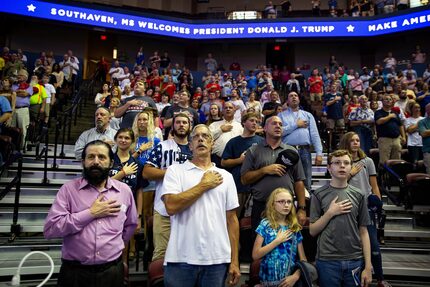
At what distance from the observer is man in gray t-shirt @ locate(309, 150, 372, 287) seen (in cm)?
309

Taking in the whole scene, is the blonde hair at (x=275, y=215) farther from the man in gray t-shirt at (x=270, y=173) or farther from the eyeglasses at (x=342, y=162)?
the eyeglasses at (x=342, y=162)

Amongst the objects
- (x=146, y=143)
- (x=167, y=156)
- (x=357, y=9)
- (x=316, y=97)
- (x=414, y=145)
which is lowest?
(x=167, y=156)

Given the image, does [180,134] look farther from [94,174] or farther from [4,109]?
[4,109]

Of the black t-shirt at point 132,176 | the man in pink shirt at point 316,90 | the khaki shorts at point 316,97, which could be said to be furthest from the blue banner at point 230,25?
the black t-shirt at point 132,176

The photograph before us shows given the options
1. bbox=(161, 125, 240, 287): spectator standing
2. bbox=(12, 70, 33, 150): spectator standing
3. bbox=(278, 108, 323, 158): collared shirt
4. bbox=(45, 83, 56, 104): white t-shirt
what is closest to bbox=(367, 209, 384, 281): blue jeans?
bbox=(161, 125, 240, 287): spectator standing

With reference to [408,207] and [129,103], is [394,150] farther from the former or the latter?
[129,103]

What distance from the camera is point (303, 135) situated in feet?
16.9

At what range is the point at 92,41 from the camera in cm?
1988

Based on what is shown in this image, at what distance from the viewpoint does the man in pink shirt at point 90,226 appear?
2.45 meters

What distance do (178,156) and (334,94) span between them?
7.39 meters

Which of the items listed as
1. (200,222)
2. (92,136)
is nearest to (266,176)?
(200,222)

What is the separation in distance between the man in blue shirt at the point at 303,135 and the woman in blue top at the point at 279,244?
1780 millimetres

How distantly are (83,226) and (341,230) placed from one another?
6.77 feet

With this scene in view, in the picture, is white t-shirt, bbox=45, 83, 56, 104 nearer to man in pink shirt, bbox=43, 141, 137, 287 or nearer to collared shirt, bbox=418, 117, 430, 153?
man in pink shirt, bbox=43, 141, 137, 287
